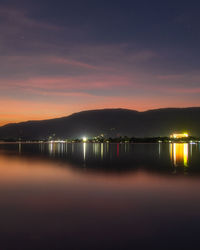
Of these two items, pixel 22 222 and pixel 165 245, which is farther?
pixel 22 222

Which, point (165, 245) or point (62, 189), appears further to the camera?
point (62, 189)

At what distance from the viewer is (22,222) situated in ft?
35.0

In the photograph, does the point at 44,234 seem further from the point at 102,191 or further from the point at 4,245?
the point at 102,191

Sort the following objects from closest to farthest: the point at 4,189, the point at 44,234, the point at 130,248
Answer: the point at 130,248
the point at 44,234
the point at 4,189

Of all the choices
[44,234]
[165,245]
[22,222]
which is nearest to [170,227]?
[165,245]

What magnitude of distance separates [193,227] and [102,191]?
790 centimetres

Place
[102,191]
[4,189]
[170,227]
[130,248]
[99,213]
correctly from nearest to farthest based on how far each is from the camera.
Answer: [130,248] → [170,227] → [99,213] → [102,191] → [4,189]

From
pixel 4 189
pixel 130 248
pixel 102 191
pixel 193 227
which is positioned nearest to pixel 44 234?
pixel 130 248

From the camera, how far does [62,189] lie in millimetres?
18125

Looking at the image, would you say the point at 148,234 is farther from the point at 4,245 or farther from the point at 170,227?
the point at 4,245

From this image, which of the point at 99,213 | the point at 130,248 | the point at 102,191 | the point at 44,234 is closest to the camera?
the point at 130,248

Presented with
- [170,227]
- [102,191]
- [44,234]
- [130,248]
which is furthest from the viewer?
[102,191]

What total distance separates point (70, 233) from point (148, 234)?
9.10ft

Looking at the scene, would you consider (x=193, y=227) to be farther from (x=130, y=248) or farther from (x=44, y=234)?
(x=44, y=234)
